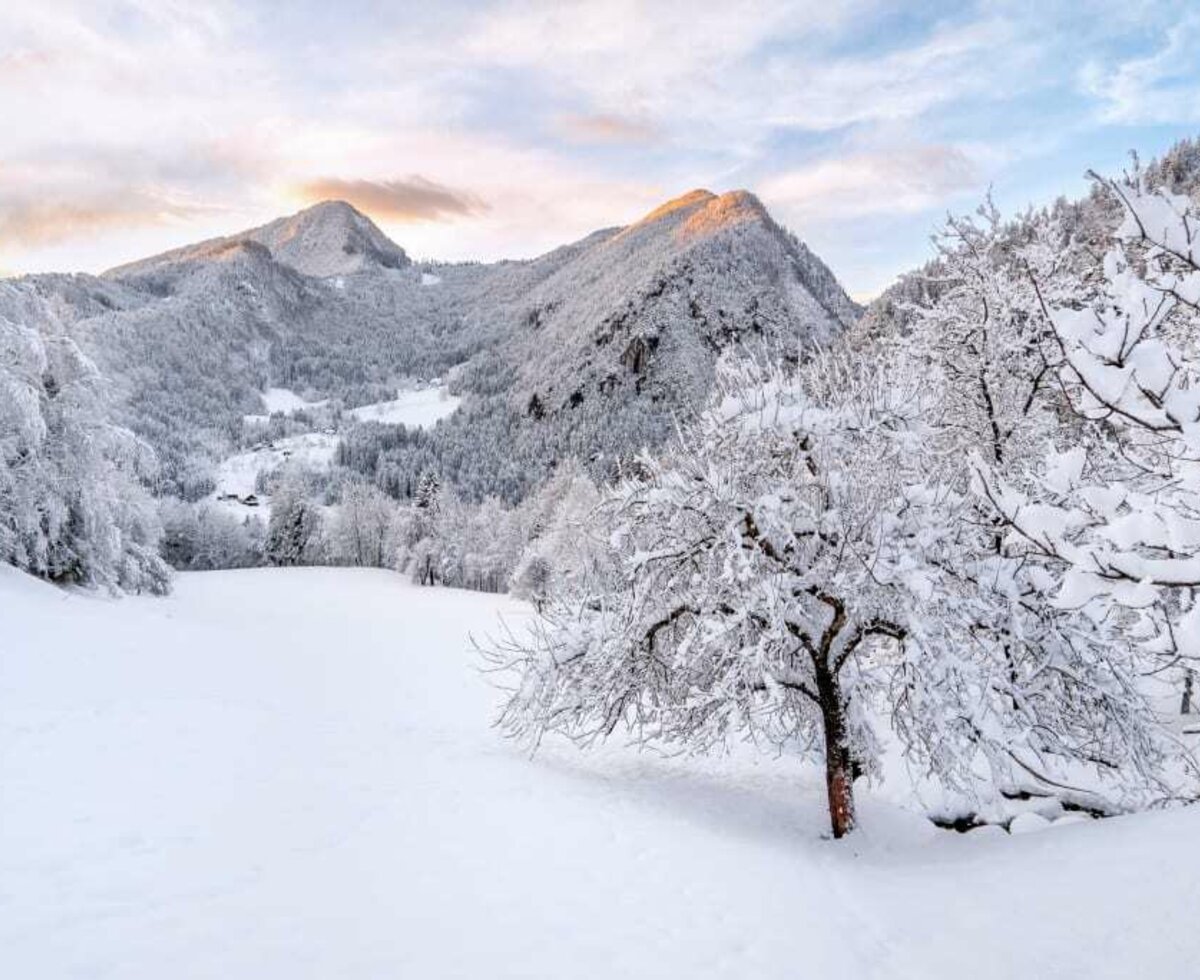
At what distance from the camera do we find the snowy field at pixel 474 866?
5375mm

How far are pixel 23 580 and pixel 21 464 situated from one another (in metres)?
4.25

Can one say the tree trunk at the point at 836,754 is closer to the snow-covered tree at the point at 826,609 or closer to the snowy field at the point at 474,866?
the snow-covered tree at the point at 826,609

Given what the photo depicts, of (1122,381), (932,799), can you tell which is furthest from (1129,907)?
(932,799)

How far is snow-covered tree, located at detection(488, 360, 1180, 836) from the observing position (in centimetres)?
894

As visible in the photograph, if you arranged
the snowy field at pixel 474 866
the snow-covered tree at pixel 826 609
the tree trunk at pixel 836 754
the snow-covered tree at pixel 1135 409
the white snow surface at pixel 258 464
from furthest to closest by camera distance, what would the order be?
the white snow surface at pixel 258 464 < the tree trunk at pixel 836 754 < the snow-covered tree at pixel 826 609 < the snowy field at pixel 474 866 < the snow-covered tree at pixel 1135 409

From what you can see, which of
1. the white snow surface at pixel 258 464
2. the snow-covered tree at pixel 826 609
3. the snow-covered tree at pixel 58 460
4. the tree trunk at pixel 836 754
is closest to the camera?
the snow-covered tree at pixel 826 609

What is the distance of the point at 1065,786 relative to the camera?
10.5 meters

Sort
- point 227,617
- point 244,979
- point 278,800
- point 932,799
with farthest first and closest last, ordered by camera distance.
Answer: point 227,617, point 932,799, point 278,800, point 244,979

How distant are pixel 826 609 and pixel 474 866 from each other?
6.10 m

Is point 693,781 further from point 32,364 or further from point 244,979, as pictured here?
point 32,364

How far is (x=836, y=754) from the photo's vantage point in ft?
33.6

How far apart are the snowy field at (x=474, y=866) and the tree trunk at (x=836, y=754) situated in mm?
385

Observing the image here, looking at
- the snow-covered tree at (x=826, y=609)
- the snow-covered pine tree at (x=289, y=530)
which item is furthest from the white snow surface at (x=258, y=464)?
the snow-covered tree at (x=826, y=609)

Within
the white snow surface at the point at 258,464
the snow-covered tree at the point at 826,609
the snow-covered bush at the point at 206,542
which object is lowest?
the snow-covered bush at the point at 206,542
